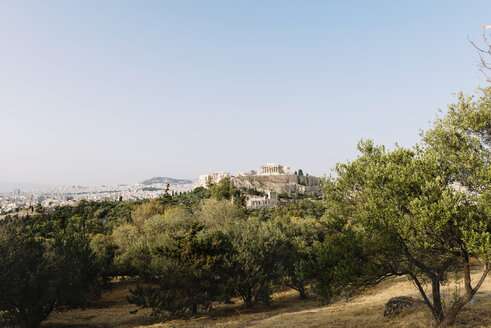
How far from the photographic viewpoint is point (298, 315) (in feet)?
Answer: 68.5

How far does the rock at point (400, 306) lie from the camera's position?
16766mm

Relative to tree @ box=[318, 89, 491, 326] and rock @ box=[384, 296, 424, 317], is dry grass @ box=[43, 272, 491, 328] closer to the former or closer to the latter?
rock @ box=[384, 296, 424, 317]

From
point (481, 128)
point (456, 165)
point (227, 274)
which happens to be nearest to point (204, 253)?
point (227, 274)

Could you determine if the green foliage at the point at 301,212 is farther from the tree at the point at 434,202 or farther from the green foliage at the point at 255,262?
the tree at the point at 434,202

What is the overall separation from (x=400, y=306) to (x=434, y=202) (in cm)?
989

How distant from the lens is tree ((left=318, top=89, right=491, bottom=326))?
10.4 meters

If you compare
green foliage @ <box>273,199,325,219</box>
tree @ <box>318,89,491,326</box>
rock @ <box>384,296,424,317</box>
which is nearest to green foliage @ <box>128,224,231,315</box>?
rock @ <box>384,296,424,317</box>

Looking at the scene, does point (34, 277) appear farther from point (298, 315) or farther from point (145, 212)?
point (145, 212)

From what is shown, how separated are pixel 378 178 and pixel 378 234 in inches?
102

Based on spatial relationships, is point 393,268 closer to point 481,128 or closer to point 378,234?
point 378,234

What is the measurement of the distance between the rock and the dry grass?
39cm

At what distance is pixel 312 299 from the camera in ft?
95.7

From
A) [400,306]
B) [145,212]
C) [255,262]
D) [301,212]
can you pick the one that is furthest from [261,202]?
[400,306]

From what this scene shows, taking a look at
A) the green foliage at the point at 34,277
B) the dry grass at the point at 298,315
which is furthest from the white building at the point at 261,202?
the green foliage at the point at 34,277
